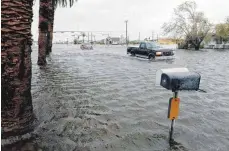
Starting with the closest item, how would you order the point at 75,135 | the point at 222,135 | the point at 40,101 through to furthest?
the point at 75,135 → the point at 222,135 → the point at 40,101

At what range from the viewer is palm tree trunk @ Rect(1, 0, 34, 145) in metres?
4.03

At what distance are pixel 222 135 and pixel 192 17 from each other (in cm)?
6140

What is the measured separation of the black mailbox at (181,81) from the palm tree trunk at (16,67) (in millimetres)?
2266

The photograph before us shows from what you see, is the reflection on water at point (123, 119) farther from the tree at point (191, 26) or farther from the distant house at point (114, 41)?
the distant house at point (114, 41)

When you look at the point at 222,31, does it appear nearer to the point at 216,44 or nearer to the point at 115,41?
the point at 216,44

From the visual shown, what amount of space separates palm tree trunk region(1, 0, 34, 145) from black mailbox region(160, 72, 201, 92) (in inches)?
89.2

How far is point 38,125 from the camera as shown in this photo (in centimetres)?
510

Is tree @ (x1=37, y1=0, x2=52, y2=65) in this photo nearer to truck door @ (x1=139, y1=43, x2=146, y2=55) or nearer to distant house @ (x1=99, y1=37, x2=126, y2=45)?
truck door @ (x1=139, y1=43, x2=146, y2=55)

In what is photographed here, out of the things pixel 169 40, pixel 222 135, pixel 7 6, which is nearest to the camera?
pixel 7 6

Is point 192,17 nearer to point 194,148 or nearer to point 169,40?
point 169,40

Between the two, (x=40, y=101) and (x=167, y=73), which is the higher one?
(x=167, y=73)

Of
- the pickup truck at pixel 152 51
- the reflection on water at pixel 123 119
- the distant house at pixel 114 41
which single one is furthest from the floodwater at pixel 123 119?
the distant house at pixel 114 41

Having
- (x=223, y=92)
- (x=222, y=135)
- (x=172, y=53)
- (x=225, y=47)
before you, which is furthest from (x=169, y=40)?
(x=222, y=135)

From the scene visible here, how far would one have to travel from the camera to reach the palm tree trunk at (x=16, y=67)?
403 centimetres
